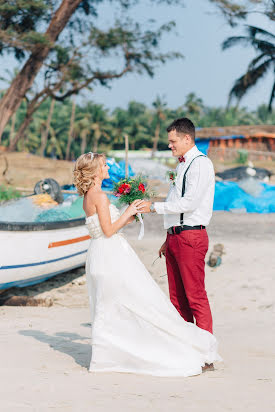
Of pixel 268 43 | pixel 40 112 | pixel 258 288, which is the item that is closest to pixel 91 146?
pixel 40 112

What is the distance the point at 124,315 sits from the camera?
4.53m

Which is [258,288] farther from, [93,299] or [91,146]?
[91,146]

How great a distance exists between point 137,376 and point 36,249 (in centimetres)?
486

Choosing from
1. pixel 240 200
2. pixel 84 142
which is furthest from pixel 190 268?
pixel 84 142

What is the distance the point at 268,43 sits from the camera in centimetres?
3500

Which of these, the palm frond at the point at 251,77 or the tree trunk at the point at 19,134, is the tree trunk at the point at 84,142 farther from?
the tree trunk at the point at 19,134

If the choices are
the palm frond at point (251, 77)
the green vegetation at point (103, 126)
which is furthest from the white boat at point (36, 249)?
the green vegetation at point (103, 126)

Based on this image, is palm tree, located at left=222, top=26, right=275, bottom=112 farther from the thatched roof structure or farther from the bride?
the bride

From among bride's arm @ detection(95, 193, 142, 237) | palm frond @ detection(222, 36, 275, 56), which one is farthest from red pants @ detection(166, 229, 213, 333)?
palm frond @ detection(222, 36, 275, 56)

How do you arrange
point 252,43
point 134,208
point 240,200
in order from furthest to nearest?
1. point 252,43
2. point 240,200
3. point 134,208

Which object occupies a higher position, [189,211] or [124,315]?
[189,211]

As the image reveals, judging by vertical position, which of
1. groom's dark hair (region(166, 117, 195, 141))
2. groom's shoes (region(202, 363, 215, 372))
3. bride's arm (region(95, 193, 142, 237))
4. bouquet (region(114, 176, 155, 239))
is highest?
groom's dark hair (region(166, 117, 195, 141))

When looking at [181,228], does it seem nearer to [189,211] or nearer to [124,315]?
[189,211]

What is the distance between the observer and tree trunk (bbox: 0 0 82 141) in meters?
22.9
